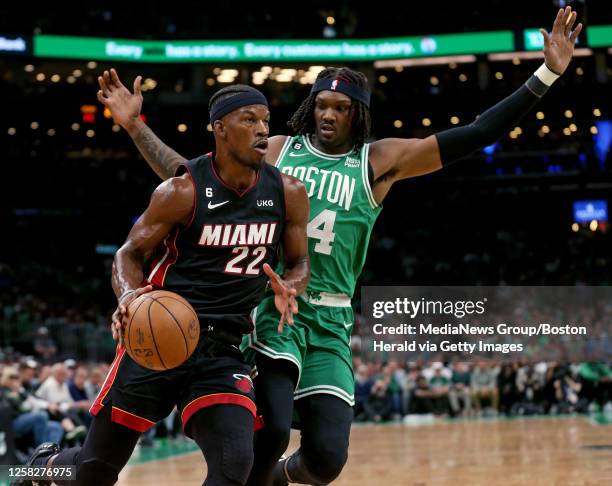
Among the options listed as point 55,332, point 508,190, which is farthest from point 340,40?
point 55,332

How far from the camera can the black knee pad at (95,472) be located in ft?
15.0

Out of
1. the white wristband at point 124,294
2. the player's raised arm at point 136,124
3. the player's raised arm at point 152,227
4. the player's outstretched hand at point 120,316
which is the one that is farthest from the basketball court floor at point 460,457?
the player's outstretched hand at point 120,316

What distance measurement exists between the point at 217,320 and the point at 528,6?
96.2 feet

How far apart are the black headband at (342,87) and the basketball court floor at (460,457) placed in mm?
4716

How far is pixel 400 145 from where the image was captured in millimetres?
5629

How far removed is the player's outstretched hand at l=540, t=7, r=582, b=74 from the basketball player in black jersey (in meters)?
1.83

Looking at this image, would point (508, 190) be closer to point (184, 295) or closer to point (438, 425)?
point (438, 425)

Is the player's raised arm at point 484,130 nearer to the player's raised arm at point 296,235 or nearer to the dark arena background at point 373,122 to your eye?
the player's raised arm at point 296,235

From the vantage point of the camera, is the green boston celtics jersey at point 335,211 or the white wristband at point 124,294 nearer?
the white wristband at point 124,294

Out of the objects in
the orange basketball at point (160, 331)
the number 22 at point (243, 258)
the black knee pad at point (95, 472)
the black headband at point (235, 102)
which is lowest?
the black knee pad at point (95, 472)

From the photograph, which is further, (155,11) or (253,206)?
(155,11)

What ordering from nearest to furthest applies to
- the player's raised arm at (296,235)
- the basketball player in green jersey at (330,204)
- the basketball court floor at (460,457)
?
the player's raised arm at (296,235) → the basketball player in green jersey at (330,204) → the basketball court floor at (460,457)

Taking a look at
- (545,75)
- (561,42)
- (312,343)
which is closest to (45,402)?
(312,343)

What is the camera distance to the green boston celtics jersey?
5.38 metres
